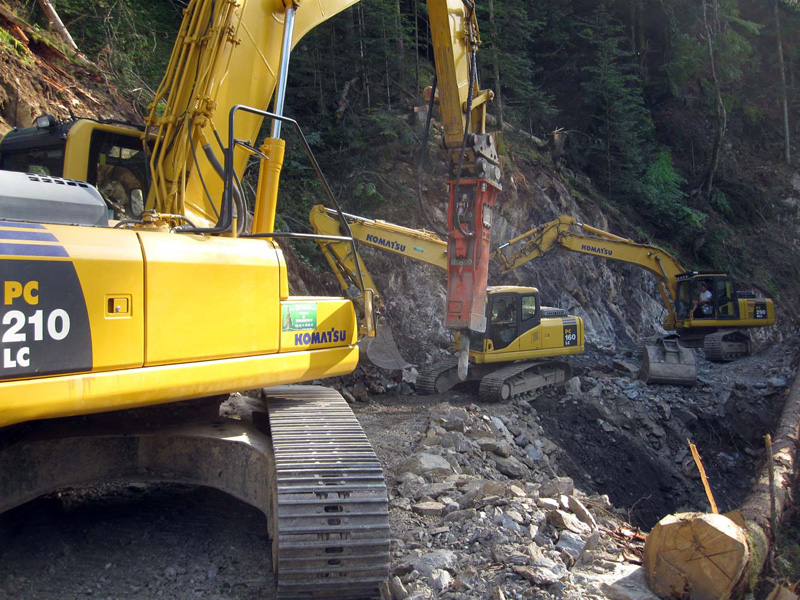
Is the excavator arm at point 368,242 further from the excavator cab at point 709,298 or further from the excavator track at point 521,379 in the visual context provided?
the excavator cab at point 709,298

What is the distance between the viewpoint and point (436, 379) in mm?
11336

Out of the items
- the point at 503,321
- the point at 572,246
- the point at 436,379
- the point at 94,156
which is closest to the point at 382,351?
the point at 436,379

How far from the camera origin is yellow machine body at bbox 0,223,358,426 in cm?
283

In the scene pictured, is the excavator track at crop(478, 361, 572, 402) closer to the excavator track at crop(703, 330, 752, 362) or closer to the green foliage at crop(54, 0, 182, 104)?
the excavator track at crop(703, 330, 752, 362)

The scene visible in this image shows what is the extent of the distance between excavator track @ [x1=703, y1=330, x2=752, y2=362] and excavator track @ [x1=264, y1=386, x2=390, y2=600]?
14.4 m

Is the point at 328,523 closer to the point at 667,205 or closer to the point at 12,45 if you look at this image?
the point at 12,45

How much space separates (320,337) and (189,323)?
1.05 m

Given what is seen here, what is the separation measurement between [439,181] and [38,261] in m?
14.7

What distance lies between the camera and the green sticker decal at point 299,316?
4055 millimetres

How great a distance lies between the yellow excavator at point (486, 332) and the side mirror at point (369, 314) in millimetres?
5666

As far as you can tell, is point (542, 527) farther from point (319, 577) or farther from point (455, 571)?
point (319, 577)

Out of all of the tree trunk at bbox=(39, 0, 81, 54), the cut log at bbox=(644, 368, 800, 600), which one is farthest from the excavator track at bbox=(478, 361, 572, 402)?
the tree trunk at bbox=(39, 0, 81, 54)

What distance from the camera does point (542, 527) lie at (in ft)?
14.4

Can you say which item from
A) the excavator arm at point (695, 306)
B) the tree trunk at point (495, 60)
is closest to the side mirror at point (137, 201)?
the excavator arm at point (695, 306)
